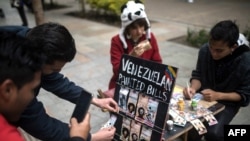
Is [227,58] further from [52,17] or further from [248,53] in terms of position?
[52,17]

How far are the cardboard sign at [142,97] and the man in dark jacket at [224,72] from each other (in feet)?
1.89

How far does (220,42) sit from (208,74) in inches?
18.0

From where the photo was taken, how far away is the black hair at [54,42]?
153 centimetres

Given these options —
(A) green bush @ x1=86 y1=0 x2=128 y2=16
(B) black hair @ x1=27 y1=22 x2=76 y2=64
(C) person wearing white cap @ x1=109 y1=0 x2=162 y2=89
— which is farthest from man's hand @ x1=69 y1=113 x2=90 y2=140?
(A) green bush @ x1=86 y1=0 x2=128 y2=16

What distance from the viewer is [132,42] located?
2834 millimetres

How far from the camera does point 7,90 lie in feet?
3.64

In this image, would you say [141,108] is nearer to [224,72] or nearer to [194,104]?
[194,104]

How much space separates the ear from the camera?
1.09 m

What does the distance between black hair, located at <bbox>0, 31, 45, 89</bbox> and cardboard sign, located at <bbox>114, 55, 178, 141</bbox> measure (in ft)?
2.76

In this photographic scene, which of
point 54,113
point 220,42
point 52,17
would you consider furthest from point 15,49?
point 52,17

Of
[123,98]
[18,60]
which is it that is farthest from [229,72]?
[18,60]

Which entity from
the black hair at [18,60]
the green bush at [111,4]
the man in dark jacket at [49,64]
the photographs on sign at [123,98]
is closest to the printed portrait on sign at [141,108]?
the photographs on sign at [123,98]

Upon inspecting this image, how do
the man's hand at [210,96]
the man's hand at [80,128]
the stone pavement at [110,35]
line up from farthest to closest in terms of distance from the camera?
the stone pavement at [110,35] → the man's hand at [210,96] → the man's hand at [80,128]

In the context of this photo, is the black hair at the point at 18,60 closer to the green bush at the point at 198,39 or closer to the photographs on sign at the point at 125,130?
the photographs on sign at the point at 125,130
